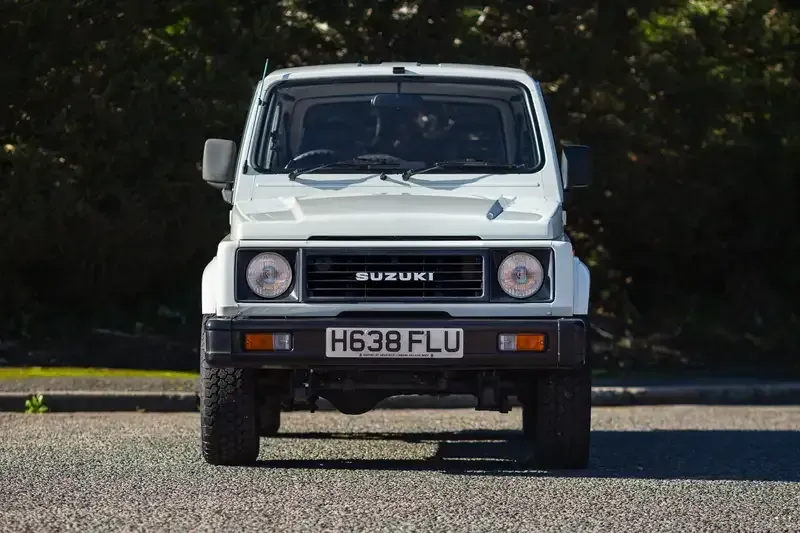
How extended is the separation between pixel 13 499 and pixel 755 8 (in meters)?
12.6

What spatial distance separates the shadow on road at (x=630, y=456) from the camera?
9.11m

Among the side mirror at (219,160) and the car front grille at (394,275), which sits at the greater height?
the side mirror at (219,160)

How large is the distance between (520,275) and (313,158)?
1596 millimetres

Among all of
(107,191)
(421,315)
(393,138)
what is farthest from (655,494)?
(107,191)

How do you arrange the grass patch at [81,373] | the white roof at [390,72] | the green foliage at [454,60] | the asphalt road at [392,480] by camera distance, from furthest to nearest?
the green foliage at [454,60] → the grass patch at [81,373] → the white roof at [390,72] → the asphalt road at [392,480]

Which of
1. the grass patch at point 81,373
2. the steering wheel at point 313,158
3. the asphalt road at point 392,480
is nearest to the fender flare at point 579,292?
the asphalt road at point 392,480

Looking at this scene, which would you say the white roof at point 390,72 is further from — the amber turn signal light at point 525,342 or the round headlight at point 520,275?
the amber turn signal light at point 525,342

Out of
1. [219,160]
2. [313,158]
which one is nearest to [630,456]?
[313,158]

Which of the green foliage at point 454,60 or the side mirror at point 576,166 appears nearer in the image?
the side mirror at point 576,166

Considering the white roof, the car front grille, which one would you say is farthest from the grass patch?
the car front grille

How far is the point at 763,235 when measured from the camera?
19062 millimetres

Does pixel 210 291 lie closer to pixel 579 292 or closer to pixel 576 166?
pixel 579 292

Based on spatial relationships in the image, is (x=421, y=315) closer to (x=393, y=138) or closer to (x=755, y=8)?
(x=393, y=138)

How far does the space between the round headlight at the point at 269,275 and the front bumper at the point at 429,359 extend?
0.18 meters
